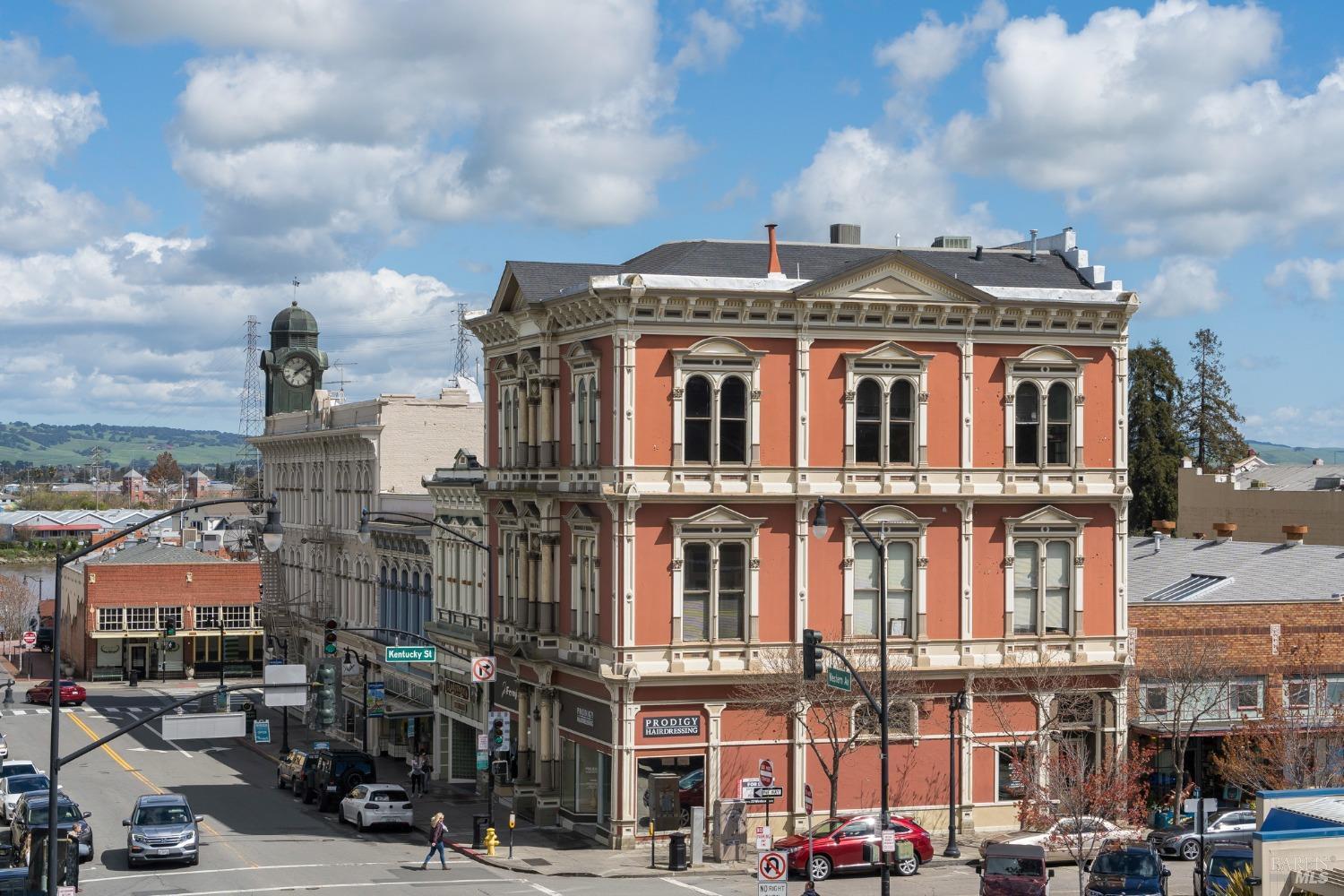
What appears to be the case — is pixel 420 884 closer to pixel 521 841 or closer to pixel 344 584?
pixel 521 841

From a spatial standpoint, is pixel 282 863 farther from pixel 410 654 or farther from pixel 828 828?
pixel 828 828

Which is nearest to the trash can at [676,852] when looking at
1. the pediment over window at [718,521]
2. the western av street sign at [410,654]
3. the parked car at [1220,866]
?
the pediment over window at [718,521]

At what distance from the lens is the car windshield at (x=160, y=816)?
45969 millimetres

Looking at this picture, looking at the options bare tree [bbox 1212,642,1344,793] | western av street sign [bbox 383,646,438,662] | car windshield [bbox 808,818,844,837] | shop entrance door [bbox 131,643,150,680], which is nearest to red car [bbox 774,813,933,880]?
car windshield [bbox 808,818,844,837]

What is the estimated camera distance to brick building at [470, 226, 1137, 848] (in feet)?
155

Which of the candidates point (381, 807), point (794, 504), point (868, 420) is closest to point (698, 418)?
point (794, 504)

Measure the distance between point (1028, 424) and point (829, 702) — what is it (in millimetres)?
9937

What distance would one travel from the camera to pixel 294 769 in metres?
60.2

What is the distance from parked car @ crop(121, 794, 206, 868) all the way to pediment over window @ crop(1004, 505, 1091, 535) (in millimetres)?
23152

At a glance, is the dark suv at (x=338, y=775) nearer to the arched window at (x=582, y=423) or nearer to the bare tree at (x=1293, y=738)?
the arched window at (x=582, y=423)

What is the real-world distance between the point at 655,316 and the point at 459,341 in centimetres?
5371

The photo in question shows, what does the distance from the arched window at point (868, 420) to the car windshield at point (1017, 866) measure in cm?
1357

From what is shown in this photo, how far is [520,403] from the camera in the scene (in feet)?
177

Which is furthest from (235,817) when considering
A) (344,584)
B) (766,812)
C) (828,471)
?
(344,584)
